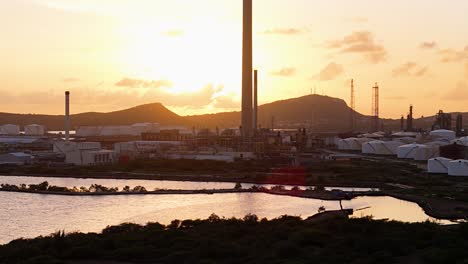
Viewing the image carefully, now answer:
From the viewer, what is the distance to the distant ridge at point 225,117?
108 meters

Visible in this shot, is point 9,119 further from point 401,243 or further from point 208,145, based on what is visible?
point 401,243

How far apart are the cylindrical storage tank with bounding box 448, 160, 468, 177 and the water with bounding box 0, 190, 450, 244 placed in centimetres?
804

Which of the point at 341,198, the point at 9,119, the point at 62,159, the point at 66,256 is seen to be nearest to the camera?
the point at 66,256

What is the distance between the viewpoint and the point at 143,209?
61.6 ft

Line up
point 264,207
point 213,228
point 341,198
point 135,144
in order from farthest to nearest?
point 135,144 → point 341,198 → point 264,207 → point 213,228

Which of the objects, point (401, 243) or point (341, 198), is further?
point (341, 198)

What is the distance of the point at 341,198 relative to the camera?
21.3m

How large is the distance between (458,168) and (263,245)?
19536mm

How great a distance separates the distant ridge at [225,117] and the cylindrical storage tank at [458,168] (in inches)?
2836

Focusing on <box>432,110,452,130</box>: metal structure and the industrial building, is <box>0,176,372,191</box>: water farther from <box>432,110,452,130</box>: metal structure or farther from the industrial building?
<box>432,110,452,130</box>: metal structure

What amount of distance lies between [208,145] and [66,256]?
3184 centimetres

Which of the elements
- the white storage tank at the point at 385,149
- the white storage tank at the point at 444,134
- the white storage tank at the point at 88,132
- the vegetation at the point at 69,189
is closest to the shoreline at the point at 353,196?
the vegetation at the point at 69,189

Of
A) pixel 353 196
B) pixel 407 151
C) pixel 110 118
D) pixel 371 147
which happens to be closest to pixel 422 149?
pixel 407 151

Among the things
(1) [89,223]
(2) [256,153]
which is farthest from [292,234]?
(2) [256,153]
